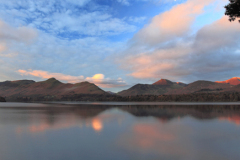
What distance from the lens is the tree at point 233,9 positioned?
52.0ft

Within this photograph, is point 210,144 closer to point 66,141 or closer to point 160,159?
point 160,159

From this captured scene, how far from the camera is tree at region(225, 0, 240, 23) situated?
Answer: 15844 millimetres

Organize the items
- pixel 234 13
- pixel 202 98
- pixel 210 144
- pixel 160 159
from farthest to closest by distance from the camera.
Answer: pixel 202 98 → pixel 210 144 → pixel 234 13 → pixel 160 159

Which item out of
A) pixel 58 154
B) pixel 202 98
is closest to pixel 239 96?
pixel 202 98

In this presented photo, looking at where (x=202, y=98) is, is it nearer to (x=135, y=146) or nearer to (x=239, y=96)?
(x=239, y=96)

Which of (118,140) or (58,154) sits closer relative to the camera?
(58,154)

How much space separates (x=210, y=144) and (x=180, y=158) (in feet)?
20.8

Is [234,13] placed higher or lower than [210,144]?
higher

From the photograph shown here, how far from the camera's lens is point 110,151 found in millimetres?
15242

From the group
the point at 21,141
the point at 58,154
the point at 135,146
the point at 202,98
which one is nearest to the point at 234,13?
the point at 135,146

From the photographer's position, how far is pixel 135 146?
16766 mm

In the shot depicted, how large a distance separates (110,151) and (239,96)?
20472 centimetres

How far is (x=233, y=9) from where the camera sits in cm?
1622

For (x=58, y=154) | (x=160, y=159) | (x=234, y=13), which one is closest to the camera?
(x=160, y=159)
